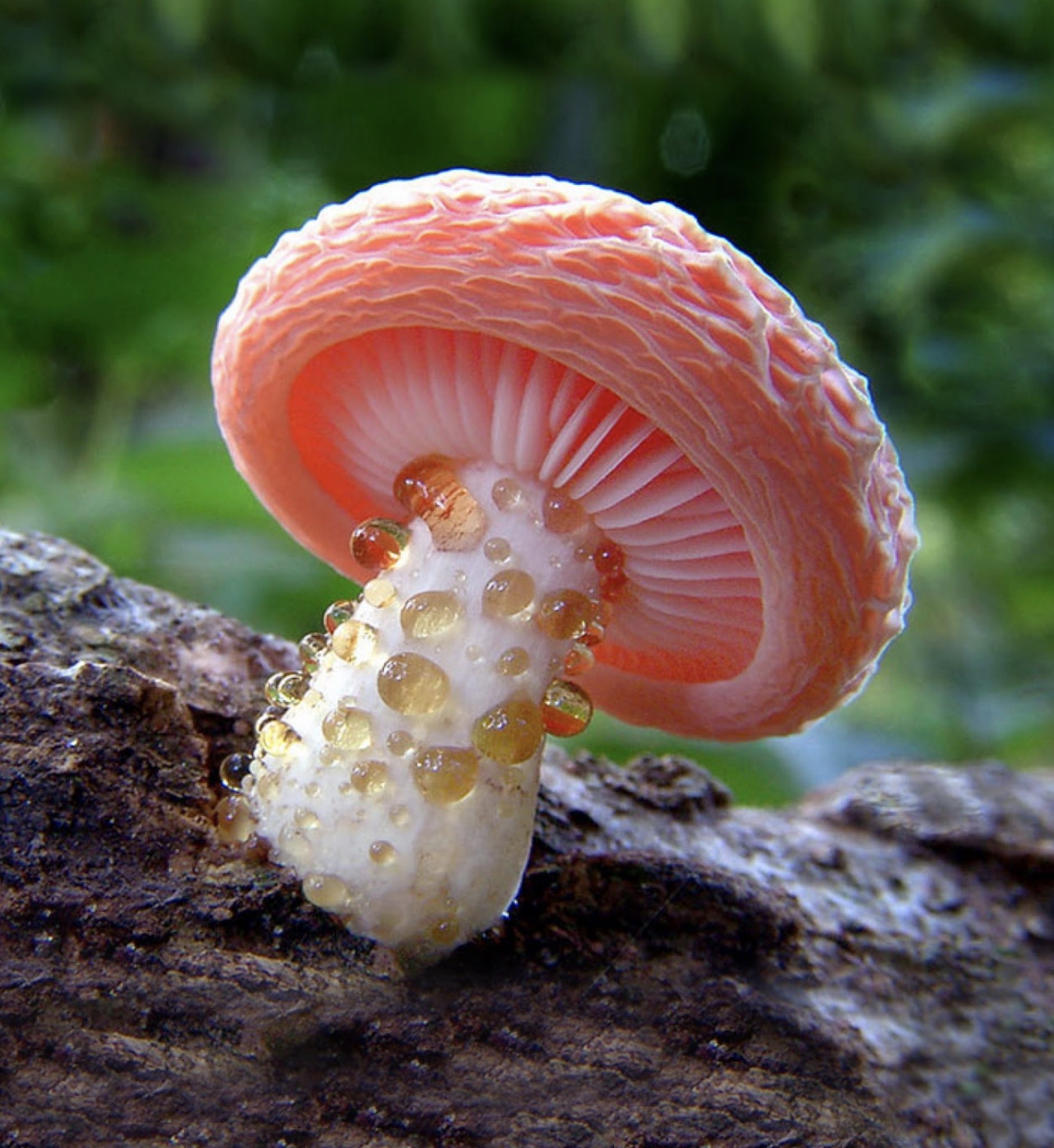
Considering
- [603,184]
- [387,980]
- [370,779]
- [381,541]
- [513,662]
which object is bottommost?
[387,980]

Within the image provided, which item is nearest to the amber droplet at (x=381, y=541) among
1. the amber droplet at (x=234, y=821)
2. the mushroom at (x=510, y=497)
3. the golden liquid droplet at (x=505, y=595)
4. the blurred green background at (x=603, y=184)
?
the mushroom at (x=510, y=497)

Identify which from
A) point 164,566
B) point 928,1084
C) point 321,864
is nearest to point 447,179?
point 321,864

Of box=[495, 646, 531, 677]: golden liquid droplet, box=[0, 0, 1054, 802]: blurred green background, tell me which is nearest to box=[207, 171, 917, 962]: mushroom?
box=[495, 646, 531, 677]: golden liquid droplet

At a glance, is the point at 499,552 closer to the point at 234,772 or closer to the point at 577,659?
the point at 577,659

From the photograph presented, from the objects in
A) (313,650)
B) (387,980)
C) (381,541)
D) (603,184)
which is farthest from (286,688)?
(603,184)

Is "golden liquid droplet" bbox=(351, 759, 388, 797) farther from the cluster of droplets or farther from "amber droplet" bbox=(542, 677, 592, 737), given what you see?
"amber droplet" bbox=(542, 677, 592, 737)

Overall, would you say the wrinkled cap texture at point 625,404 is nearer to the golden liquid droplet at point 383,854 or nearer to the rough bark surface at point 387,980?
the rough bark surface at point 387,980

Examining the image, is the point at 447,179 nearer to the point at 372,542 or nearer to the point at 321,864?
the point at 372,542
